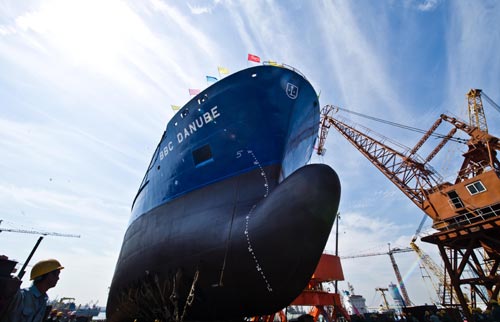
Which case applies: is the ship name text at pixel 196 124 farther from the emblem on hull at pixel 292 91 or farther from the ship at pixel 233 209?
the emblem on hull at pixel 292 91

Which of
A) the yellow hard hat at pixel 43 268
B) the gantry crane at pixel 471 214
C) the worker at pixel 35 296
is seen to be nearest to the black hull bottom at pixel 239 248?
the worker at pixel 35 296

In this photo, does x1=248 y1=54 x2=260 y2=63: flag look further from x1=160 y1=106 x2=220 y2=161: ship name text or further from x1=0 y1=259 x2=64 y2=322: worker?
x1=0 y1=259 x2=64 y2=322: worker

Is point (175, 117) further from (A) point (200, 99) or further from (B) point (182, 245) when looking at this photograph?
(B) point (182, 245)

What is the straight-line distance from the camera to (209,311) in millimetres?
4637

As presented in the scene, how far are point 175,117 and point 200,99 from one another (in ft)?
4.09

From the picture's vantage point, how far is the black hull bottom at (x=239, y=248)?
4.13 metres

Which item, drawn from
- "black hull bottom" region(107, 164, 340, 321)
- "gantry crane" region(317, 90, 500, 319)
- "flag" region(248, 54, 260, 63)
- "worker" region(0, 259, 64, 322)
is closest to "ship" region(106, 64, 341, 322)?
"black hull bottom" region(107, 164, 340, 321)

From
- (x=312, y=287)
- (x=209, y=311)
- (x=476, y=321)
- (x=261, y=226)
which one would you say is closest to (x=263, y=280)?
(x=261, y=226)

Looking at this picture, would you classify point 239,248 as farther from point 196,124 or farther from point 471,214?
point 471,214

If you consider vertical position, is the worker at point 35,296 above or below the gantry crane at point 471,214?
below

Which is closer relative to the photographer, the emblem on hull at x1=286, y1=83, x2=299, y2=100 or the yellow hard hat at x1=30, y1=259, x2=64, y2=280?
the yellow hard hat at x1=30, y1=259, x2=64, y2=280

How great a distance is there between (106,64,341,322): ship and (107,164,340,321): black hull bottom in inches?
0.8

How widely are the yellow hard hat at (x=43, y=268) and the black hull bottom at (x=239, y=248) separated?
236 centimetres

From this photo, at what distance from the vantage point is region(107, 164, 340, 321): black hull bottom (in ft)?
13.5
